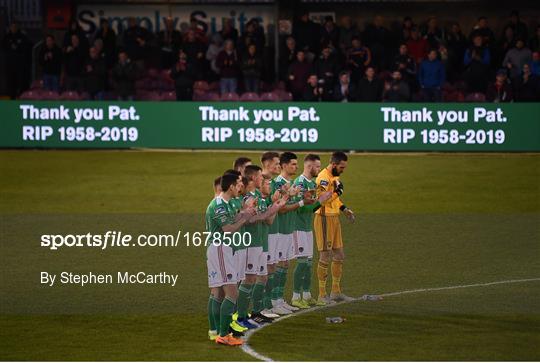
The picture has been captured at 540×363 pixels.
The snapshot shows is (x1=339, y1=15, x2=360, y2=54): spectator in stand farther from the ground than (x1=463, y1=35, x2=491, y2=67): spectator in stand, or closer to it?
farther from the ground

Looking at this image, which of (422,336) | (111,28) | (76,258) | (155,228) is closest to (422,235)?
(155,228)

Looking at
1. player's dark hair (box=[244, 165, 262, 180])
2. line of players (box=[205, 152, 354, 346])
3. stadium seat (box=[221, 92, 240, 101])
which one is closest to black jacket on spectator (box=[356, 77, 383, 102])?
stadium seat (box=[221, 92, 240, 101])

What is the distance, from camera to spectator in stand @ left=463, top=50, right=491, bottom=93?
31.7 m

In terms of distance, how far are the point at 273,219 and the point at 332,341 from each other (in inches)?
63.6

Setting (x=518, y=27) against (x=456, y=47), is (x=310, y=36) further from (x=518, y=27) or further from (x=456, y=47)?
(x=518, y=27)

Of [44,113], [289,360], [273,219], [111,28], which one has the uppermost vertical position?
[111,28]

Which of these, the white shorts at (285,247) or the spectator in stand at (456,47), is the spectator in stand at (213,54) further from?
the white shorts at (285,247)

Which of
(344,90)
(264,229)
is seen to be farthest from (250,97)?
(264,229)

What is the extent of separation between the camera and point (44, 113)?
3081 cm

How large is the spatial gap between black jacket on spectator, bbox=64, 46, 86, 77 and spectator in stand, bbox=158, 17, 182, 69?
8.32ft

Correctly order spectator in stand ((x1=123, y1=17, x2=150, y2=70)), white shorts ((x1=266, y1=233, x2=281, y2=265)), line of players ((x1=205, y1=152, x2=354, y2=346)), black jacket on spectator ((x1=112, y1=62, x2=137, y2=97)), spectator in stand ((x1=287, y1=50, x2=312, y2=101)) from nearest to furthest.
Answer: line of players ((x1=205, y1=152, x2=354, y2=346)) < white shorts ((x1=266, y1=233, x2=281, y2=265)) < spectator in stand ((x1=287, y1=50, x2=312, y2=101)) < black jacket on spectator ((x1=112, y1=62, x2=137, y2=97)) < spectator in stand ((x1=123, y1=17, x2=150, y2=70))

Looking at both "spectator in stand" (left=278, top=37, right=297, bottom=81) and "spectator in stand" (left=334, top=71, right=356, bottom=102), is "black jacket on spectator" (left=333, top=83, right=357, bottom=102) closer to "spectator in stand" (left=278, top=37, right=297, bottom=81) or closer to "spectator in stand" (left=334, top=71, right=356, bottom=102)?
"spectator in stand" (left=334, top=71, right=356, bottom=102)

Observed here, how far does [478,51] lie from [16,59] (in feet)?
44.0

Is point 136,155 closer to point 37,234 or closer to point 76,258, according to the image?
point 37,234
